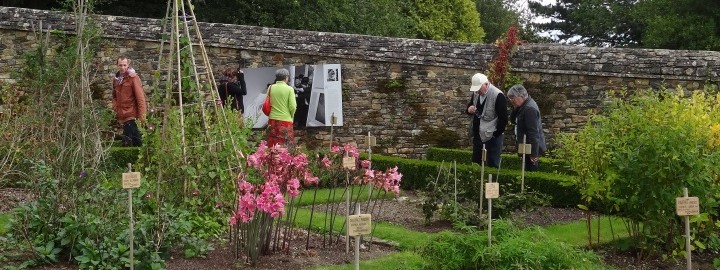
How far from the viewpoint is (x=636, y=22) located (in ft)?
146

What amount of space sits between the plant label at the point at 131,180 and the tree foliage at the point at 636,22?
2483cm

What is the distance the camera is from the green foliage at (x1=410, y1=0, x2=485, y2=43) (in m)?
35.1

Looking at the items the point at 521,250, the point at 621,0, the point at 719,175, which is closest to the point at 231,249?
the point at 521,250

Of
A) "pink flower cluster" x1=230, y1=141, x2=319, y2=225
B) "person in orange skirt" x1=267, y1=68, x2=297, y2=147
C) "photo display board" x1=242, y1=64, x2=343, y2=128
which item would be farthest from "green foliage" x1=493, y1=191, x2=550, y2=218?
"photo display board" x1=242, y1=64, x2=343, y2=128

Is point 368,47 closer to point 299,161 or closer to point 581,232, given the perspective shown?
point 581,232

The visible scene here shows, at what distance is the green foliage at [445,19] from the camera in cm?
3509

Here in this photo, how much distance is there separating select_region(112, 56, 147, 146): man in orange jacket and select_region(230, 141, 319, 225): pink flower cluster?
4720 mm

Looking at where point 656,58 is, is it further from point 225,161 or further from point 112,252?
point 112,252

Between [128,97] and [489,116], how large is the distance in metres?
4.65

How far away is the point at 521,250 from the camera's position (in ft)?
20.3

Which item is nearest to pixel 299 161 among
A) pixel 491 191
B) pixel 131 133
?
pixel 491 191

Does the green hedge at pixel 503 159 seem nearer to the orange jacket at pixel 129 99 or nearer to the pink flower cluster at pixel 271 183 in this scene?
the orange jacket at pixel 129 99

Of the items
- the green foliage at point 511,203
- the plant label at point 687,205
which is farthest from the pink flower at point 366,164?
the plant label at point 687,205

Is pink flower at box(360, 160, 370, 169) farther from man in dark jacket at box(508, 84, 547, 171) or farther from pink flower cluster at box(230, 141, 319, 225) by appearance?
A: man in dark jacket at box(508, 84, 547, 171)
